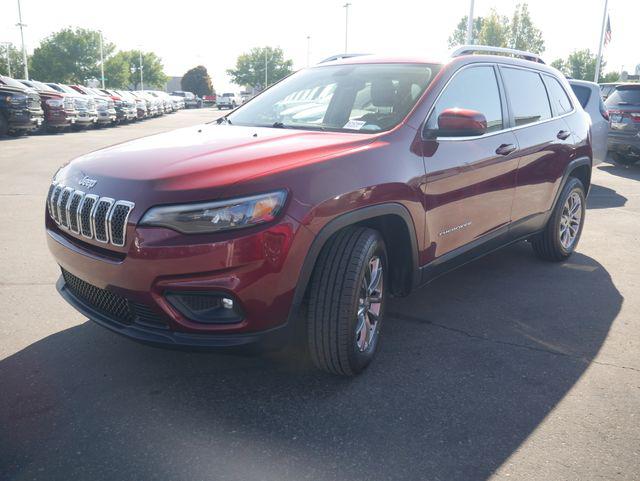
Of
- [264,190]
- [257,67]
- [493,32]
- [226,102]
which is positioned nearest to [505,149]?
[264,190]

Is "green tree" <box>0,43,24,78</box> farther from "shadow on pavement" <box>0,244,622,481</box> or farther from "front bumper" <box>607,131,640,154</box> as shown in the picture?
"shadow on pavement" <box>0,244,622,481</box>

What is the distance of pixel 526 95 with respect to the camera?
14.8 ft

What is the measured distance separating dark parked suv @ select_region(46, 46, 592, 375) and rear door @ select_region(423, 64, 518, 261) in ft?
0.04

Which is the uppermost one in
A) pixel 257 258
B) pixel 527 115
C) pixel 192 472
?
pixel 527 115

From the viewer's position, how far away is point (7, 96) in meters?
15.5

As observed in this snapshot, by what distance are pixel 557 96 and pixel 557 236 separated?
121 centimetres

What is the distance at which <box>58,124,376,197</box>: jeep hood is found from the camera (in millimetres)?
2541

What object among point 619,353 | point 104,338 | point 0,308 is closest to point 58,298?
point 0,308

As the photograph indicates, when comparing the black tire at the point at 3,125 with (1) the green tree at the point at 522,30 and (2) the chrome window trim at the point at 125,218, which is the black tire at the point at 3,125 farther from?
(1) the green tree at the point at 522,30

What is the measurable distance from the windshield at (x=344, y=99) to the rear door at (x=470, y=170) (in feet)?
0.69

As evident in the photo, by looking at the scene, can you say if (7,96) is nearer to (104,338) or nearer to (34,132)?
(34,132)

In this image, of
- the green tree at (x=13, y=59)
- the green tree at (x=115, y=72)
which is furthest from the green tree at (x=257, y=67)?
the green tree at (x=13, y=59)

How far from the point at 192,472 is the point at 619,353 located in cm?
255

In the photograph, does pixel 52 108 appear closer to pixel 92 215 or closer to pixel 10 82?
pixel 10 82
